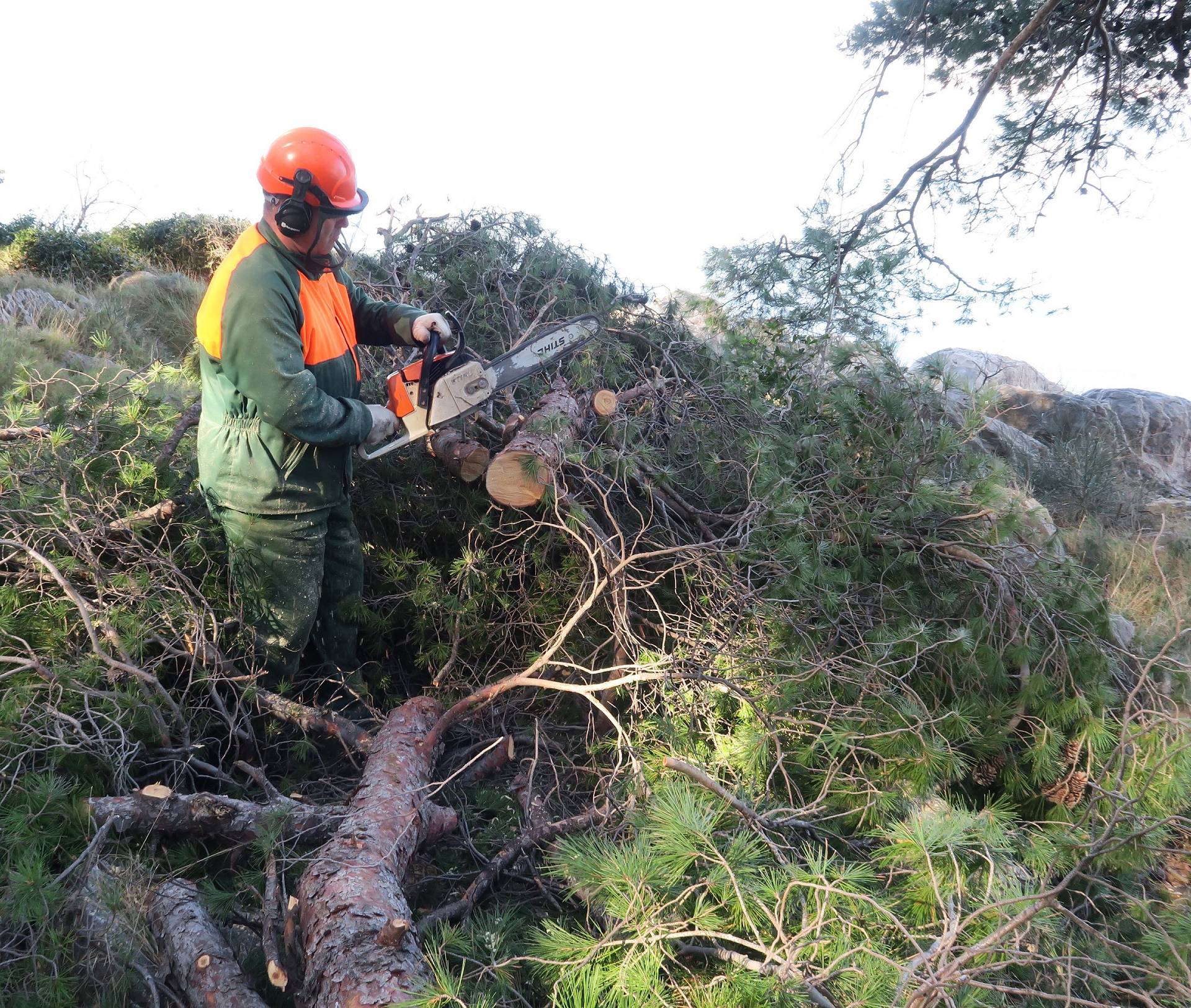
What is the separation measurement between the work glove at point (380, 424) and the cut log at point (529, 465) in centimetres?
42

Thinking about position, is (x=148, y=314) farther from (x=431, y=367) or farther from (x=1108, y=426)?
(x=1108, y=426)

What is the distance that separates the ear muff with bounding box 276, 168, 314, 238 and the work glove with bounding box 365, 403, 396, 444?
0.68m

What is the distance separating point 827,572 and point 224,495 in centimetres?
235

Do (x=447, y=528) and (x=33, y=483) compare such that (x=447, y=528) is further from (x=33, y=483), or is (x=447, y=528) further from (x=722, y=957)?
(x=722, y=957)

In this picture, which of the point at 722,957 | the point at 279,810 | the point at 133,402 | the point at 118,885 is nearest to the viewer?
the point at 722,957

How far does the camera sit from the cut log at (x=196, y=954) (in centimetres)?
184

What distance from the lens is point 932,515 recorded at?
3447 mm

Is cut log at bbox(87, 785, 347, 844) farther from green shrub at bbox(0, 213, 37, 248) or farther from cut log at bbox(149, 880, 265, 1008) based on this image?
green shrub at bbox(0, 213, 37, 248)

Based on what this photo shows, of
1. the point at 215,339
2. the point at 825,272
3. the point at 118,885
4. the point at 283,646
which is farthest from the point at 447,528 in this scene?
the point at 825,272

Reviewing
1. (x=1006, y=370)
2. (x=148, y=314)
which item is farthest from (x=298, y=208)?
(x=1006, y=370)

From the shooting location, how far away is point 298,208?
2695 millimetres

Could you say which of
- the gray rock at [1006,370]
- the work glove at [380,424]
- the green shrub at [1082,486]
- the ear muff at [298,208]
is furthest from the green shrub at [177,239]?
the green shrub at [1082,486]

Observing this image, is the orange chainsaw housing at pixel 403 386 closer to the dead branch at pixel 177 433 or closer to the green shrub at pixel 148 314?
the dead branch at pixel 177 433

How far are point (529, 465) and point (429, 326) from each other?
2.25 feet
